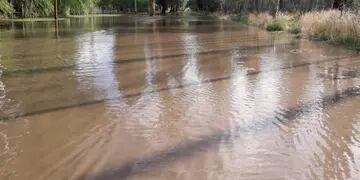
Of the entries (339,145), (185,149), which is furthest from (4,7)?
(339,145)

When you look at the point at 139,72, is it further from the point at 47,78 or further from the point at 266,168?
the point at 266,168

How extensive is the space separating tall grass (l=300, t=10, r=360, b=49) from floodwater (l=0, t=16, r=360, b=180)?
18.6 feet

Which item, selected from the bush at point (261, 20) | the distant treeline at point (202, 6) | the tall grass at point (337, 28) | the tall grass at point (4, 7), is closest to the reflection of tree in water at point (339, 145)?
the tall grass at point (337, 28)

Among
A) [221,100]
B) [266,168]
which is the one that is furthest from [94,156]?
[221,100]

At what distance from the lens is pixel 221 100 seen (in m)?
8.50

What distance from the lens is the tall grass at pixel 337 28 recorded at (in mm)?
18188

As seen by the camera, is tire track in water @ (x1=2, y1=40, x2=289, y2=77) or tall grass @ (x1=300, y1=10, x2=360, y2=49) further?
tall grass @ (x1=300, y1=10, x2=360, y2=49)

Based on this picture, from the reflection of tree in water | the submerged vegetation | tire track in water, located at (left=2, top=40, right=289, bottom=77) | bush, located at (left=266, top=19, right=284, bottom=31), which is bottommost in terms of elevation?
the reflection of tree in water

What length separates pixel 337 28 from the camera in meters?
20.0

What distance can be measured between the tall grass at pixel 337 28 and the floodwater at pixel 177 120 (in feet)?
18.6

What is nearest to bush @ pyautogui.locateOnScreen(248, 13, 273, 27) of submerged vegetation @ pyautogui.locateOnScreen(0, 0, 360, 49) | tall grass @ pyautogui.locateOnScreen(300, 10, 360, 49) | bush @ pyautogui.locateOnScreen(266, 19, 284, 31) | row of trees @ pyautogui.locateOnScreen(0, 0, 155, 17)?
submerged vegetation @ pyautogui.locateOnScreen(0, 0, 360, 49)

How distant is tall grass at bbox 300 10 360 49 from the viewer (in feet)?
59.7

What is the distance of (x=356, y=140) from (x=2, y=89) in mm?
6305

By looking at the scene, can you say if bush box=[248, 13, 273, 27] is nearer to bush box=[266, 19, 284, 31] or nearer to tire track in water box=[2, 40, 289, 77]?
bush box=[266, 19, 284, 31]
